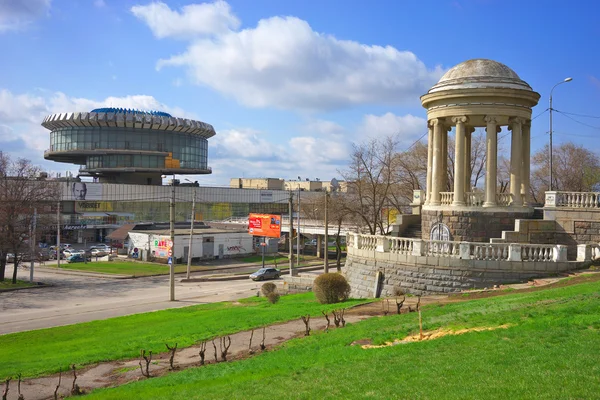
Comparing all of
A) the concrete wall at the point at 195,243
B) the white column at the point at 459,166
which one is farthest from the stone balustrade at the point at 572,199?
the concrete wall at the point at 195,243

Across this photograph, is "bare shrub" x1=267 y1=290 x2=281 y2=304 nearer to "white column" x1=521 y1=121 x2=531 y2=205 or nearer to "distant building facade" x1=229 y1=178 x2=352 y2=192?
"white column" x1=521 y1=121 x2=531 y2=205

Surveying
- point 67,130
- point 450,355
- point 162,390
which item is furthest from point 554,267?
point 67,130

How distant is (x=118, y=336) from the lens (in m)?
22.2

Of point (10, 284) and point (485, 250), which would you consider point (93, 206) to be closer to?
point (10, 284)

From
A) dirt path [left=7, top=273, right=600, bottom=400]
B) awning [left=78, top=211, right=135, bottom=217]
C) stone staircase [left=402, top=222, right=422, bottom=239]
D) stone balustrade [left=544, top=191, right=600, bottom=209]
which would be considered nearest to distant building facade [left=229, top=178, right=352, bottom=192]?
awning [left=78, top=211, right=135, bottom=217]

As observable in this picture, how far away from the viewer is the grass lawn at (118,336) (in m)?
17.7

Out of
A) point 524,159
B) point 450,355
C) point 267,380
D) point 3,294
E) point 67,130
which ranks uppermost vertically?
point 67,130

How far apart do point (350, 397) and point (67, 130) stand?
4040 inches

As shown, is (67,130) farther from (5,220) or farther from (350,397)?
(350,397)

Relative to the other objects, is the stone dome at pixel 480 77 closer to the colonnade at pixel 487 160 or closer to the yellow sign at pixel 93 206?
the colonnade at pixel 487 160

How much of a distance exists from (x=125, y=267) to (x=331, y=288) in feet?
126

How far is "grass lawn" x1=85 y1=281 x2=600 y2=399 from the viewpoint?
850 cm

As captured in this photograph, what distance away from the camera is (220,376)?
1247 cm

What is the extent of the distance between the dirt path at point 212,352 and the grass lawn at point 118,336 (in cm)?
94
